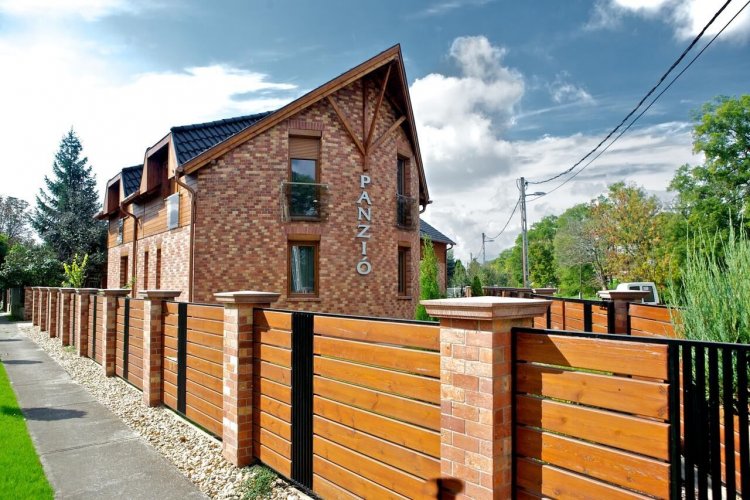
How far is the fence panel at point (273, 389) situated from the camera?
4262mm

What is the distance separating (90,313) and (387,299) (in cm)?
754

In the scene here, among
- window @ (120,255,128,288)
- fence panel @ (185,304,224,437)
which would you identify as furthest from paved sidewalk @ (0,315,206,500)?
window @ (120,255,128,288)

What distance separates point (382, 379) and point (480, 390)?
36.9 inches

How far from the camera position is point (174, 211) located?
13258mm

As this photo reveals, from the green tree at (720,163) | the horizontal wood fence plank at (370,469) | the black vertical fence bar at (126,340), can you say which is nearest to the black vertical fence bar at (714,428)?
the horizontal wood fence plank at (370,469)

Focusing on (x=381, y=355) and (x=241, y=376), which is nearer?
(x=381, y=355)

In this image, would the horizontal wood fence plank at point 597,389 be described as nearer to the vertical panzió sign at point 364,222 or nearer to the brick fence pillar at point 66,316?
the vertical panzió sign at point 364,222

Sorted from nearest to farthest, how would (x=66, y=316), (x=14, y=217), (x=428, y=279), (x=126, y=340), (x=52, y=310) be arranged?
(x=126, y=340) → (x=66, y=316) → (x=428, y=279) → (x=52, y=310) → (x=14, y=217)

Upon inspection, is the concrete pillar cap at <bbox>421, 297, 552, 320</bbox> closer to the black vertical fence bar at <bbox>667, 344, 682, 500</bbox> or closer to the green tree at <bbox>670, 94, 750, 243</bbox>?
the black vertical fence bar at <bbox>667, 344, 682, 500</bbox>

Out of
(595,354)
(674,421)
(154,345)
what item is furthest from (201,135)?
(674,421)

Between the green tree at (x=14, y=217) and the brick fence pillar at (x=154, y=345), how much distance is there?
5603 cm

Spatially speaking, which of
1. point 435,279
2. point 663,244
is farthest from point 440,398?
point 663,244

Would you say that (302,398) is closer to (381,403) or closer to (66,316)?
(381,403)

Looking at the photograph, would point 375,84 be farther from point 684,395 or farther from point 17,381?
point 684,395
